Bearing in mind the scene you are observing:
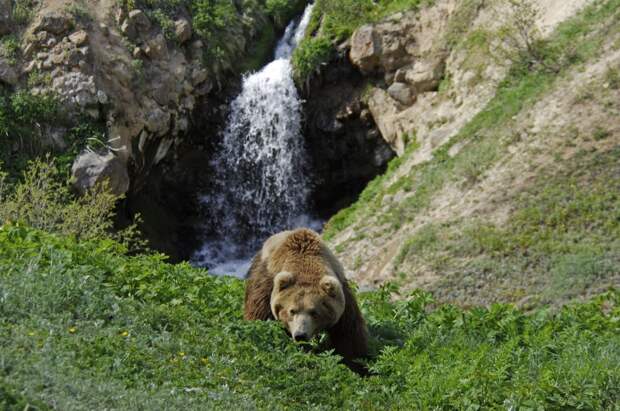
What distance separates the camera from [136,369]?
546 cm

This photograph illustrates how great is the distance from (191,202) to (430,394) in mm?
20905

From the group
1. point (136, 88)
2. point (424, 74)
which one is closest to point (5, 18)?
point (136, 88)

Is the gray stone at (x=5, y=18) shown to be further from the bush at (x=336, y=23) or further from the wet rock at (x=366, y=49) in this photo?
the wet rock at (x=366, y=49)

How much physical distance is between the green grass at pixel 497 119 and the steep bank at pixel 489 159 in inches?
1.5

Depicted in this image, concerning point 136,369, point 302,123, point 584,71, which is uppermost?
point 136,369

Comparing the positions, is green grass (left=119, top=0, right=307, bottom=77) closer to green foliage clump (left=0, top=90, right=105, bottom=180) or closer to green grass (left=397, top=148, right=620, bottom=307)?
green foliage clump (left=0, top=90, right=105, bottom=180)

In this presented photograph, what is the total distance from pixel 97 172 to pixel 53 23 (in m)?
5.16

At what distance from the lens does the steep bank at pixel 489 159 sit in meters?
14.6

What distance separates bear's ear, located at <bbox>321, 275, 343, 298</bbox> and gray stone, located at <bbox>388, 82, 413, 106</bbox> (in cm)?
1739

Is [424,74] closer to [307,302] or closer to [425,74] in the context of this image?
[425,74]

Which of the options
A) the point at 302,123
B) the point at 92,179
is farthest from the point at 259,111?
the point at 92,179

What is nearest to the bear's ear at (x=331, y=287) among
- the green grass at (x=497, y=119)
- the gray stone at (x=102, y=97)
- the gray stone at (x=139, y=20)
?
the green grass at (x=497, y=119)

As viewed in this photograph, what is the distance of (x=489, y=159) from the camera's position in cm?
1806

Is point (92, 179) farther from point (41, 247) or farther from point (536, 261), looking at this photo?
point (41, 247)
